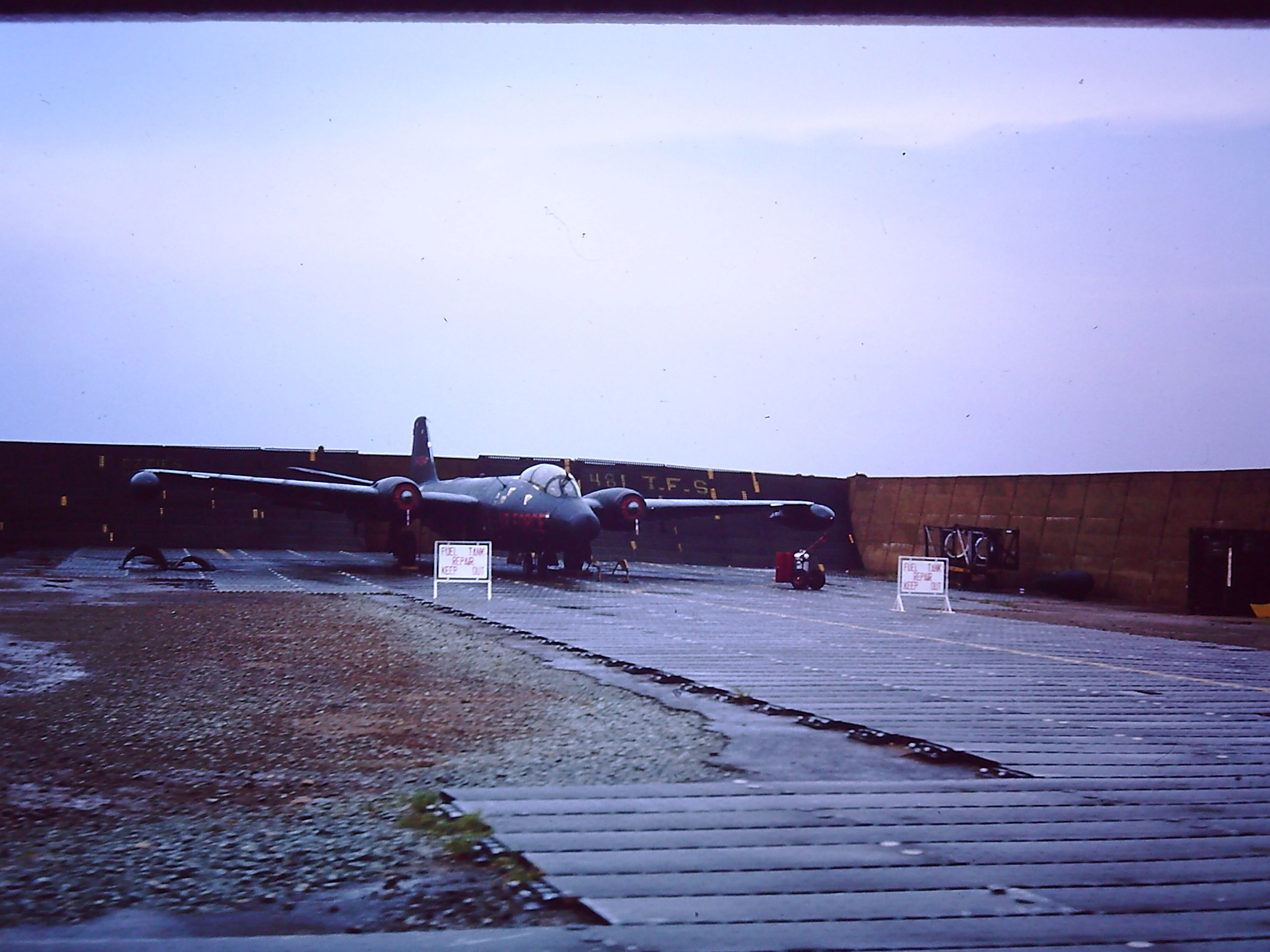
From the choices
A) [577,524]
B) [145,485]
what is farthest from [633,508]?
[145,485]

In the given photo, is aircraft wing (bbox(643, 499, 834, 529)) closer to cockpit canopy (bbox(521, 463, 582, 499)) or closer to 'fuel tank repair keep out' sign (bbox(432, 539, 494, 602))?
cockpit canopy (bbox(521, 463, 582, 499))

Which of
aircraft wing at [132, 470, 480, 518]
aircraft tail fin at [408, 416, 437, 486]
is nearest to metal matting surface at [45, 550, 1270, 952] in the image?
aircraft wing at [132, 470, 480, 518]

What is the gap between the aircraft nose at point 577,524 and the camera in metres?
30.5

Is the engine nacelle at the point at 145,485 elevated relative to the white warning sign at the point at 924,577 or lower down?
elevated

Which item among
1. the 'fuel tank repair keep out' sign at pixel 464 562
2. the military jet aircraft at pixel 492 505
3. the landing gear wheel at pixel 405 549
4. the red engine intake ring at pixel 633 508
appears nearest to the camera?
the 'fuel tank repair keep out' sign at pixel 464 562

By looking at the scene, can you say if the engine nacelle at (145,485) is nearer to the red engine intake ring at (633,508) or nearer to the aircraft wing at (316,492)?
the aircraft wing at (316,492)

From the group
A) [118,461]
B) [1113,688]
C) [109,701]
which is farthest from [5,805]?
[118,461]

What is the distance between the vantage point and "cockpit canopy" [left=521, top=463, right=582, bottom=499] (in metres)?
31.6

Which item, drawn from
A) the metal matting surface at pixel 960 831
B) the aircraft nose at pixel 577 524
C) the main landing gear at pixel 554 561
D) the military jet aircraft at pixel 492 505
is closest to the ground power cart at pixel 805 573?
the military jet aircraft at pixel 492 505

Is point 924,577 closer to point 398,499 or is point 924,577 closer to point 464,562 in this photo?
point 464,562

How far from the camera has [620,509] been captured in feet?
115

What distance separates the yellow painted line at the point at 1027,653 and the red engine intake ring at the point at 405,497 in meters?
12.0

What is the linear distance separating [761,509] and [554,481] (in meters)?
9.48

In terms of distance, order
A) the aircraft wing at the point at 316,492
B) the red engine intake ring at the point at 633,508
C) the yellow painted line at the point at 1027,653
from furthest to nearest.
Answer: the red engine intake ring at the point at 633,508 < the aircraft wing at the point at 316,492 < the yellow painted line at the point at 1027,653
